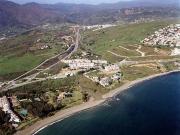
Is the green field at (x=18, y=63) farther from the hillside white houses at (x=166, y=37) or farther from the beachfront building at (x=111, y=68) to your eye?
the hillside white houses at (x=166, y=37)

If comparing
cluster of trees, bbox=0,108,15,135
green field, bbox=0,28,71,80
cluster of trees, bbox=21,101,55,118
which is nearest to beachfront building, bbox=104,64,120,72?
green field, bbox=0,28,71,80

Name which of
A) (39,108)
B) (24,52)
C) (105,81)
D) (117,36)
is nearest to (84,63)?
(105,81)

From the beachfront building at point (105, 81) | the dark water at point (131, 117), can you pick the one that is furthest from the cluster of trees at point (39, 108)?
the beachfront building at point (105, 81)

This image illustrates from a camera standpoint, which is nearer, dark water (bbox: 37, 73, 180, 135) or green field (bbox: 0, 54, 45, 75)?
dark water (bbox: 37, 73, 180, 135)

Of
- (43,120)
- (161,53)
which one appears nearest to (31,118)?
(43,120)

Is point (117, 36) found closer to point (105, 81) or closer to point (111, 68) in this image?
point (111, 68)

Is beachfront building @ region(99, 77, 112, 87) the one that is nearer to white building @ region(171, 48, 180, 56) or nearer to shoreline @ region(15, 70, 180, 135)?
shoreline @ region(15, 70, 180, 135)
